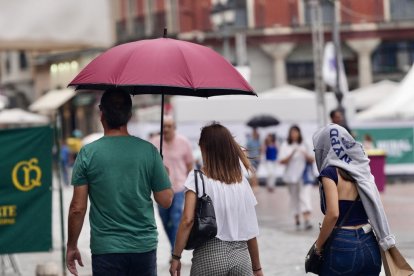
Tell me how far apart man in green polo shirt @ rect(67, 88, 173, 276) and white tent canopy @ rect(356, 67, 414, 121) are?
13.4 metres

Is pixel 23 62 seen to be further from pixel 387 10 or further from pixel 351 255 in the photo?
pixel 351 255

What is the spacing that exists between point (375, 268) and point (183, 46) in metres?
1.77

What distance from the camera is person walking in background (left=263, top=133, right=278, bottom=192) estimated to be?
3175cm

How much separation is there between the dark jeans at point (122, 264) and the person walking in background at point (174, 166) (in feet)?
20.6

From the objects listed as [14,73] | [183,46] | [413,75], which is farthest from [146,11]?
[183,46]

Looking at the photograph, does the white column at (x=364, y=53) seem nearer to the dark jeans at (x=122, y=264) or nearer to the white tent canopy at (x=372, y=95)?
the white tent canopy at (x=372, y=95)

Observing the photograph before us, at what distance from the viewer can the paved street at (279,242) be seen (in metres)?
13.3

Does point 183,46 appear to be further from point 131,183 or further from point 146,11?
point 146,11

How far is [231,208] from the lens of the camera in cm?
693

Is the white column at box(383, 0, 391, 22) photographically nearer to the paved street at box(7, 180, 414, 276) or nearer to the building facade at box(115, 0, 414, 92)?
the building facade at box(115, 0, 414, 92)

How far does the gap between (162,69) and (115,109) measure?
63cm

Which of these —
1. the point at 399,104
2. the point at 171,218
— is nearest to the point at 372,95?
the point at 399,104

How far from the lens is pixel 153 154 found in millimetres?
6535

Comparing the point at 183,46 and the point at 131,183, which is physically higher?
the point at 183,46
